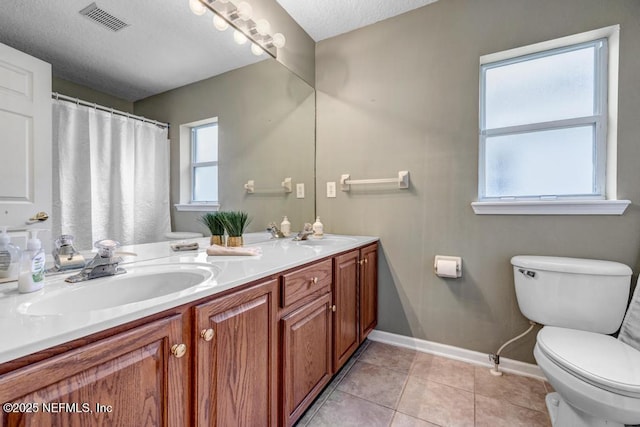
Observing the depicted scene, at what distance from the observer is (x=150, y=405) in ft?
2.25

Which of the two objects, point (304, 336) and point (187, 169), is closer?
point (304, 336)

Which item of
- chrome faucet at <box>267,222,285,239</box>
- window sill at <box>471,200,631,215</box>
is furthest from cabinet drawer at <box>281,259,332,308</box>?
window sill at <box>471,200,631,215</box>

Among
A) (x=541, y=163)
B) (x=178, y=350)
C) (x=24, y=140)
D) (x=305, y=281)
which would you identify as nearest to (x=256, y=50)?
(x=24, y=140)

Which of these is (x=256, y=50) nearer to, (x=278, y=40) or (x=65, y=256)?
(x=278, y=40)

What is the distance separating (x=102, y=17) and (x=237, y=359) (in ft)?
4.19

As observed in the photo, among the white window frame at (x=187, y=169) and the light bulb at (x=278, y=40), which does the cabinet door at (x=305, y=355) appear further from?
the light bulb at (x=278, y=40)

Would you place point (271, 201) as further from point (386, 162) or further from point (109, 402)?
point (109, 402)

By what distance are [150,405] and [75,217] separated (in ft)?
2.26

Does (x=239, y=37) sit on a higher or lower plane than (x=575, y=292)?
higher

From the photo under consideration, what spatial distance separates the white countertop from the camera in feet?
1.73

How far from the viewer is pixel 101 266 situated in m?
0.93

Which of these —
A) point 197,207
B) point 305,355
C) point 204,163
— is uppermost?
point 204,163

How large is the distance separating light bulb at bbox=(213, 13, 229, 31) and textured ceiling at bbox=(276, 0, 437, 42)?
619 mm

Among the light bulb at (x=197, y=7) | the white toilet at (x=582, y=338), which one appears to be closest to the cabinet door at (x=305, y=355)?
the white toilet at (x=582, y=338)
